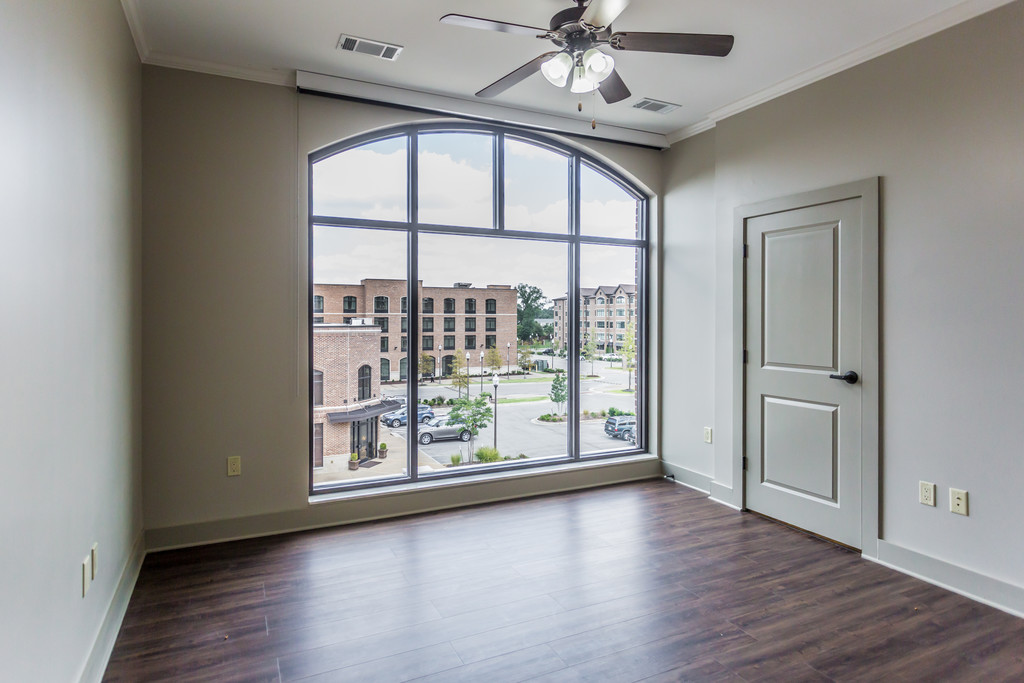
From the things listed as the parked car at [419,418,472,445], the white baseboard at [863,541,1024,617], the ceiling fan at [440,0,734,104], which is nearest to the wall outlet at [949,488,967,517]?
the white baseboard at [863,541,1024,617]

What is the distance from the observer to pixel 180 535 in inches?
126

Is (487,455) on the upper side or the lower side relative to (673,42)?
lower

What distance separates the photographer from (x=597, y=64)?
244cm

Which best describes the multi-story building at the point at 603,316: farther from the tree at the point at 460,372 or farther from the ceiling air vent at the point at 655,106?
the ceiling air vent at the point at 655,106

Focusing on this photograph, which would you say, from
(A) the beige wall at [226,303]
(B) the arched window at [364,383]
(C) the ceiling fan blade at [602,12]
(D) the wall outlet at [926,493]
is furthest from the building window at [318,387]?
(D) the wall outlet at [926,493]

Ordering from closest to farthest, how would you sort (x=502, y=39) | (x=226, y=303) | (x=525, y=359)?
(x=502, y=39) < (x=226, y=303) < (x=525, y=359)

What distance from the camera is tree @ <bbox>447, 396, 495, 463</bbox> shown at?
13.4ft

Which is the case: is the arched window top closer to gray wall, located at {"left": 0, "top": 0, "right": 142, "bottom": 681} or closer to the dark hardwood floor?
gray wall, located at {"left": 0, "top": 0, "right": 142, "bottom": 681}

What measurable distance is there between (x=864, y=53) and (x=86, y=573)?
4352 millimetres

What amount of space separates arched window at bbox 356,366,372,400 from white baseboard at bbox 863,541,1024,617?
10.3ft

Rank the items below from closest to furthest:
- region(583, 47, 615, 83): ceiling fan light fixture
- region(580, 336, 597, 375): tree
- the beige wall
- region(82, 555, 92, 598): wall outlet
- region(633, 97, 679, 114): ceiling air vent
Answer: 1. region(82, 555, 92, 598): wall outlet
2. region(583, 47, 615, 83): ceiling fan light fixture
3. the beige wall
4. region(633, 97, 679, 114): ceiling air vent
5. region(580, 336, 597, 375): tree

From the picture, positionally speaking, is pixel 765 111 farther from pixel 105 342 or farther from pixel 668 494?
pixel 105 342

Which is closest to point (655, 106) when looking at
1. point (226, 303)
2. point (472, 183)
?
point (472, 183)

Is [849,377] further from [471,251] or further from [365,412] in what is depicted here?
[365,412]
